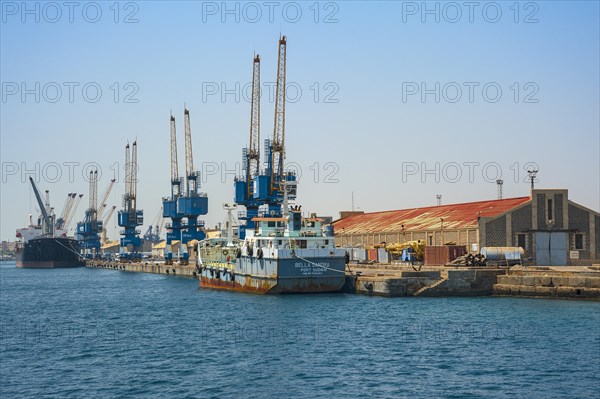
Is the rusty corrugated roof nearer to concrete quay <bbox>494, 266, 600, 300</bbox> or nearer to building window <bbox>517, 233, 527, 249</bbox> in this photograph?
building window <bbox>517, 233, 527, 249</bbox>

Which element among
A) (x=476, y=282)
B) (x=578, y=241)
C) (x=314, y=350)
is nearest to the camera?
(x=314, y=350)

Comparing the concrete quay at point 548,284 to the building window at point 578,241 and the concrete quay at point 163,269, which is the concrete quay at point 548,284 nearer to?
the building window at point 578,241

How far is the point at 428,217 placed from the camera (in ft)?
354

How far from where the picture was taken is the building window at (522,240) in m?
87.8

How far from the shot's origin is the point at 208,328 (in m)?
56.0

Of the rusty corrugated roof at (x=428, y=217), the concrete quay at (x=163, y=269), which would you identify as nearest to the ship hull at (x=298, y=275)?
the rusty corrugated roof at (x=428, y=217)

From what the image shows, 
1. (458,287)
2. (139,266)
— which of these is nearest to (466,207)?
(458,287)

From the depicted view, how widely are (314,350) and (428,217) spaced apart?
6518cm

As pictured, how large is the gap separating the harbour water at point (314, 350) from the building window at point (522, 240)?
66.0ft

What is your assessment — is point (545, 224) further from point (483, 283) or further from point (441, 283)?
point (441, 283)

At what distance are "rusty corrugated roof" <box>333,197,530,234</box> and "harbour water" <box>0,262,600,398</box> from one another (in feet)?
81.1

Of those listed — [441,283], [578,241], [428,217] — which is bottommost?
[441,283]

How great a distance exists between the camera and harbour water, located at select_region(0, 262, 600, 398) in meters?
36.0

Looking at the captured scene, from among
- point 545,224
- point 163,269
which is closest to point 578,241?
point 545,224
